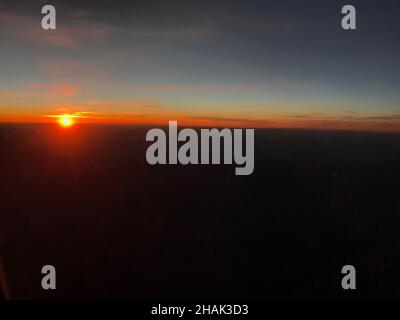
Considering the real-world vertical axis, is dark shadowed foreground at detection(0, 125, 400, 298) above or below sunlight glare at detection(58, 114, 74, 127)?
below

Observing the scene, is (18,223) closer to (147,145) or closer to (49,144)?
(49,144)

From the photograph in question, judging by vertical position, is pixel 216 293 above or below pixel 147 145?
below

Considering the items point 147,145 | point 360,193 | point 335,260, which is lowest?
point 335,260

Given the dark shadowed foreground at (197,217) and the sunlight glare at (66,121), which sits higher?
the sunlight glare at (66,121)

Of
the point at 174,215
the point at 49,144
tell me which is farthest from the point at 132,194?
the point at 49,144
